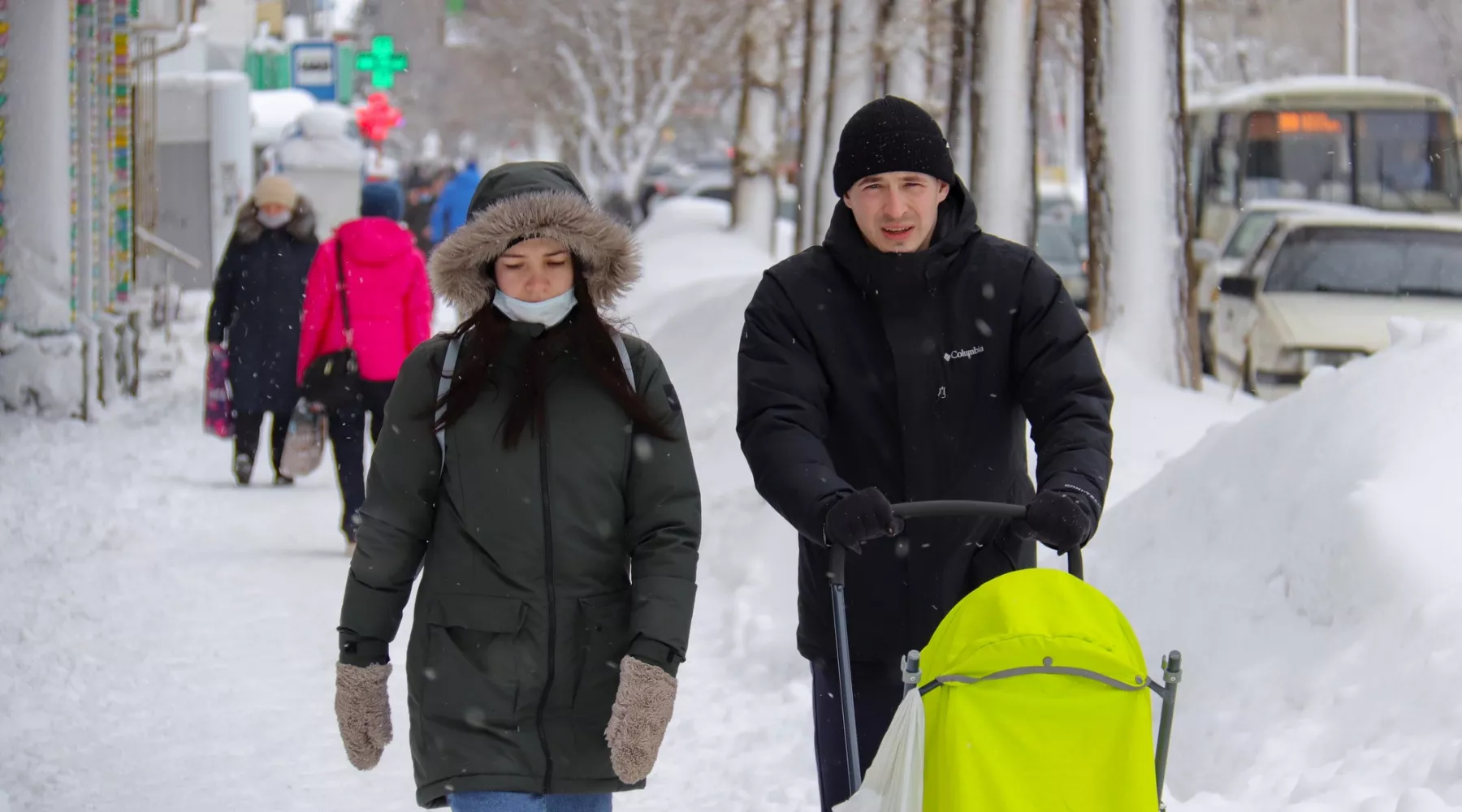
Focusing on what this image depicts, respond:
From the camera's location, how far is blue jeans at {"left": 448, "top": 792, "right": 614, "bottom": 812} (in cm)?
357

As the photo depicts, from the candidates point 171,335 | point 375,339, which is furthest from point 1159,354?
point 171,335

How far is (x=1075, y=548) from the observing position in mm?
3303

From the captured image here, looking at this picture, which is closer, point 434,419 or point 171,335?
point 434,419

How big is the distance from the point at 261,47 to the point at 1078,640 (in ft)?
149

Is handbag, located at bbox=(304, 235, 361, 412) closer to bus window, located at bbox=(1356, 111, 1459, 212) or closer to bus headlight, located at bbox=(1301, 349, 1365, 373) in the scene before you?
bus headlight, located at bbox=(1301, 349, 1365, 373)

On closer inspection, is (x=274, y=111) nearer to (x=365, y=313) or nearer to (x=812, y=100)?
(x=812, y=100)

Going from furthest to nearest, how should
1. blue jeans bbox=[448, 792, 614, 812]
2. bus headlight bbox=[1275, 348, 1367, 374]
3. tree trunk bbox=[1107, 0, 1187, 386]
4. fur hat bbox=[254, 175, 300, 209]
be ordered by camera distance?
bus headlight bbox=[1275, 348, 1367, 374], tree trunk bbox=[1107, 0, 1187, 386], fur hat bbox=[254, 175, 300, 209], blue jeans bbox=[448, 792, 614, 812]

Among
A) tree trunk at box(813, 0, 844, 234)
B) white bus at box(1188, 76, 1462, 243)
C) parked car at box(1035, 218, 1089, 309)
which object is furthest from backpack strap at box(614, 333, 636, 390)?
white bus at box(1188, 76, 1462, 243)

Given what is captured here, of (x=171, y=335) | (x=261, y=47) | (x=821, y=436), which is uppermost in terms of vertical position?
(x=261, y=47)

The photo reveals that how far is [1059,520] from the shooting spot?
319cm

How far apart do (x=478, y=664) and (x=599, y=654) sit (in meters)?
0.22

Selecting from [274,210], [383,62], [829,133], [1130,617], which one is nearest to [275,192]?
[274,210]

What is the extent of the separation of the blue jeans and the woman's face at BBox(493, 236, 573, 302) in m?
0.90

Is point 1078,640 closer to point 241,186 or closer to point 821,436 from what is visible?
point 821,436
